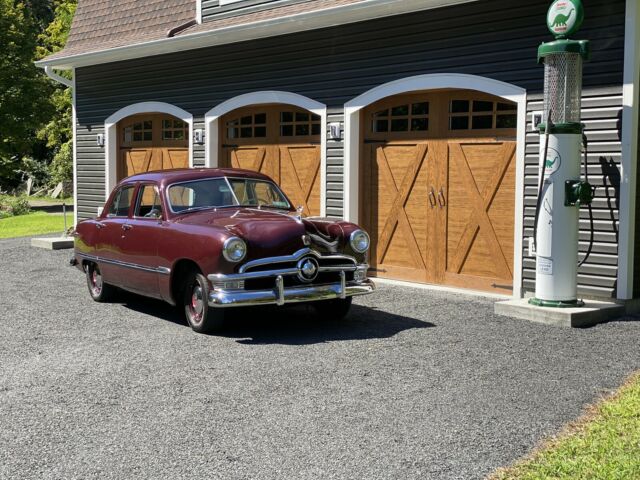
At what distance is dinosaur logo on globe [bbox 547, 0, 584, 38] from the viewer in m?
7.67

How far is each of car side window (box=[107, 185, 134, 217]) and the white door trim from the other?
17.2 ft

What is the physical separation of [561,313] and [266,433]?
157 inches

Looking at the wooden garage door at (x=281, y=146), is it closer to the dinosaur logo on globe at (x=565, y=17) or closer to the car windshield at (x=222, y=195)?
the car windshield at (x=222, y=195)

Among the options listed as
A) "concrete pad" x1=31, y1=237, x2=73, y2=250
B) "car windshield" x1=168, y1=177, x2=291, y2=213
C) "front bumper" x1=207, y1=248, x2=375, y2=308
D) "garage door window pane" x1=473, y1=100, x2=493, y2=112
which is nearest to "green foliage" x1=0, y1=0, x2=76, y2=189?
"concrete pad" x1=31, y1=237, x2=73, y2=250

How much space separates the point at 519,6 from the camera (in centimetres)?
898

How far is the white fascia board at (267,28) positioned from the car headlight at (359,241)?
136 inches

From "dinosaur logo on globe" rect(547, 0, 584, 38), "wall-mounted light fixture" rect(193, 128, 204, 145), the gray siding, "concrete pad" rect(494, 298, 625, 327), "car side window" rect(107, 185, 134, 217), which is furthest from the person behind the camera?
"wall-mounted light fixture" rect(193, 128, 204, 145)

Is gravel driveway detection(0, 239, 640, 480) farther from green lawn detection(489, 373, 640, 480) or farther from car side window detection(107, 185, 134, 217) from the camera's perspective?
car side window detection(107, 185, 134, 217)

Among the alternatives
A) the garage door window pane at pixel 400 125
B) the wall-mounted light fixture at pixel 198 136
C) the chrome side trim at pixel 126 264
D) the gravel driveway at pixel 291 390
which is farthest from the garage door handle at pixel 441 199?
the wall-mounted light fixture at pixel 198 136

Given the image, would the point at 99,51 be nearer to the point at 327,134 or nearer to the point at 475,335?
the point at 327,134

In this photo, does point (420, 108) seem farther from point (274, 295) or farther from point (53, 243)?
point (53, 243)

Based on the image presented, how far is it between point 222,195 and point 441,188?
3.22 meters

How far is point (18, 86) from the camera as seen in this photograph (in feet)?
98.4

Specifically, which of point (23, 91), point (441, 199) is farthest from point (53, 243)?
point (23, 91)
